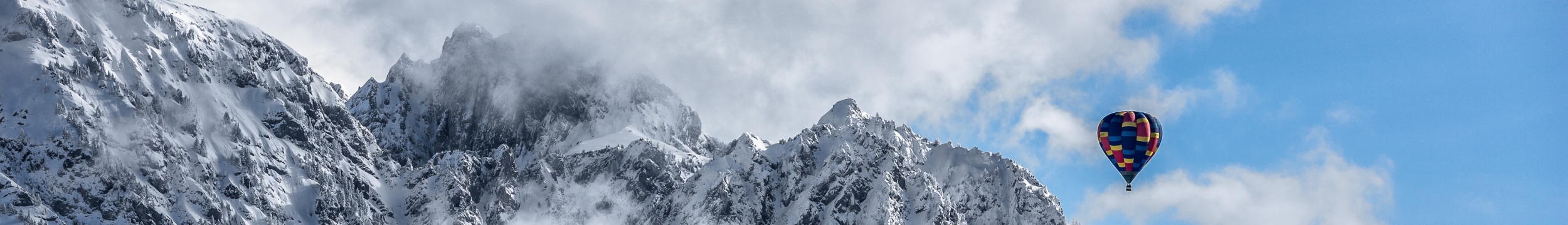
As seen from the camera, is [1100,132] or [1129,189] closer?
[1129,189]

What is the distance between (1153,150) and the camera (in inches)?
6127

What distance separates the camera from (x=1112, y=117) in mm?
159250

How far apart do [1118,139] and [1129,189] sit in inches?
352

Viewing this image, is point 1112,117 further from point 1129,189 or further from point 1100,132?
point 1129,189

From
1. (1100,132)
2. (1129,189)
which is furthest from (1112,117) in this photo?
(1129,189)

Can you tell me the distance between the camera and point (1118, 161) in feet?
515

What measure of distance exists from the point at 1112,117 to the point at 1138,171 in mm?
6877

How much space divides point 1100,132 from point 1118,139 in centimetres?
313

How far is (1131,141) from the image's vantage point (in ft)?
512

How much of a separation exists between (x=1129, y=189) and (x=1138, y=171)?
7.00 m

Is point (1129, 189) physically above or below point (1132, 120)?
below

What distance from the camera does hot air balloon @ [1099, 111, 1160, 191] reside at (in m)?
155

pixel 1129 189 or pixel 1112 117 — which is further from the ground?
pixel 1112 117

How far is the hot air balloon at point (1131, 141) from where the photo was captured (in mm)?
155375
